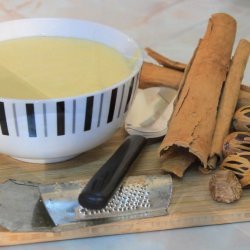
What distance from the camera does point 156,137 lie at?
64 cm

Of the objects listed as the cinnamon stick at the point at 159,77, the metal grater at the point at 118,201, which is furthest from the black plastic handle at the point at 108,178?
the cinnamon stick at the point at 159,77

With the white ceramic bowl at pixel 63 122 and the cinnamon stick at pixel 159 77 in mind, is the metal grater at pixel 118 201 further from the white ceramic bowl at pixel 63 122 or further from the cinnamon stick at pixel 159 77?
the cinnamon stick at pixel 159 77

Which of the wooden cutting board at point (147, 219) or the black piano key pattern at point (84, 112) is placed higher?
the black piano key pattern at point (84, 112)

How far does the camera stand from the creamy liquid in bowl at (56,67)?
55 centimetres

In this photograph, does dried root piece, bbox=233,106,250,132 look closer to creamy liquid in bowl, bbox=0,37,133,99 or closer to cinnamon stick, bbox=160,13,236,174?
cinnamon stick, bbox=160,13,236,174

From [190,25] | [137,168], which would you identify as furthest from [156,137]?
[190,25]

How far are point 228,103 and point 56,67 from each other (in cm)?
19

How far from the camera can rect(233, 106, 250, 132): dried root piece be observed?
61 centimetres

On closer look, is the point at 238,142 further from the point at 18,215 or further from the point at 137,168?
the point at 18,215

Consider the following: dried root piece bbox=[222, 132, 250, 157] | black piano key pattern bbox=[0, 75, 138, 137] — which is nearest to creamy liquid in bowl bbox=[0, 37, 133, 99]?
black piano key pattern bbox=[0, 75, 138, 137]

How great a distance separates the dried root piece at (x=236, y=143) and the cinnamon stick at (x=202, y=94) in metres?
0.02

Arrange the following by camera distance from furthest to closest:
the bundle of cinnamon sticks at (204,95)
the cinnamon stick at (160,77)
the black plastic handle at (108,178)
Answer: the cinnamon stick at (160,77) → the bundle of cinnamon sticks at (204,95) → the black plastic handle at (108,178)

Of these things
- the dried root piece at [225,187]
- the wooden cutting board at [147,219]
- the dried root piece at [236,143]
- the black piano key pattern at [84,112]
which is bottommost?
the wooden cutting board at [147,219]

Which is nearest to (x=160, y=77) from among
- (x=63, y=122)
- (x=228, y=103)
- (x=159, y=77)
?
(x=159, y=77)
